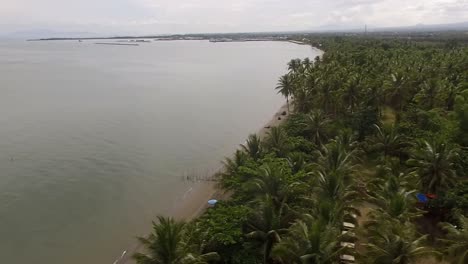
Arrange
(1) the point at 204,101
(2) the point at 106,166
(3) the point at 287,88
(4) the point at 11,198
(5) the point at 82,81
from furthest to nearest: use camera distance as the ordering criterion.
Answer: (5) the point at 82,81 → (1) the point at 204,101 → (3) the point at 287,88 → (2) the point at 106,166 → (4) the point at 11,198

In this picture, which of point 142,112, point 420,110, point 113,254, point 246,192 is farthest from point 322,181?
point 142,112

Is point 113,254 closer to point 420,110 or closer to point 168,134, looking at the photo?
point 168,134

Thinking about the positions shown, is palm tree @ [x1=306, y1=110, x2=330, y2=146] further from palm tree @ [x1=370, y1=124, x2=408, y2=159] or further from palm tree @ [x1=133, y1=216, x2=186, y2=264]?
palm tree @ [x1=133, y1=216, x2=186, y2=264]

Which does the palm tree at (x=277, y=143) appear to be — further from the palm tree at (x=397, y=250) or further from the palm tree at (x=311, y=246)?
the palm tree at (x=397, y=250)

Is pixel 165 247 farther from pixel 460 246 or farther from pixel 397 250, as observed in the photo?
pixel 460 246

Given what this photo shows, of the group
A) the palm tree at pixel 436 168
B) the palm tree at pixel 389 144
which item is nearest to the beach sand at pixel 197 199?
the palm tree at pixel 389 144

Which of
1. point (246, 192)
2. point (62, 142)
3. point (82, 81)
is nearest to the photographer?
point (246, 192)
